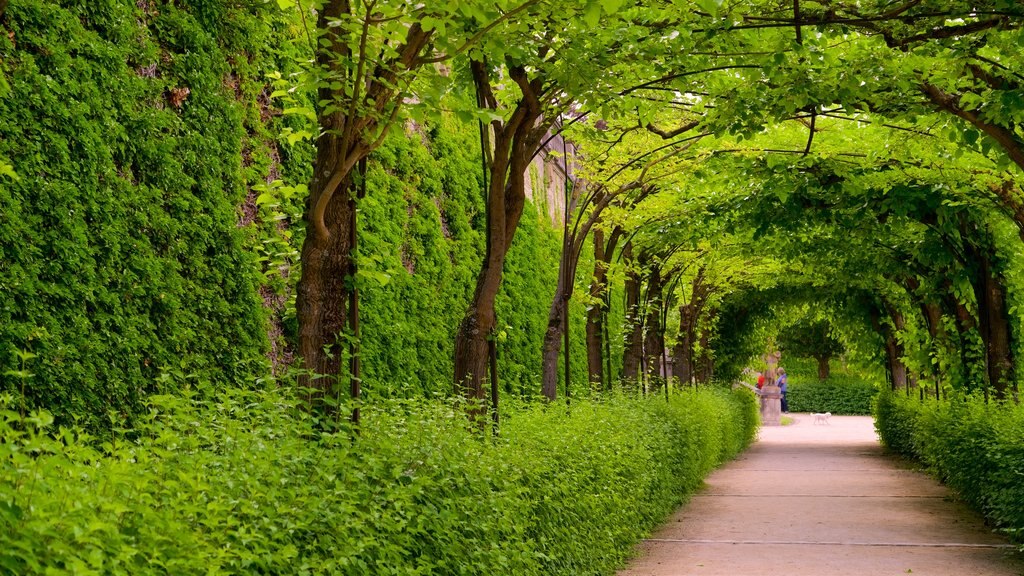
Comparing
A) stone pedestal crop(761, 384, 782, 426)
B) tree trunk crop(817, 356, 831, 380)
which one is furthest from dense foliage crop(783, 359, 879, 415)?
stone pedestal crop(761, 384, 782, 426)

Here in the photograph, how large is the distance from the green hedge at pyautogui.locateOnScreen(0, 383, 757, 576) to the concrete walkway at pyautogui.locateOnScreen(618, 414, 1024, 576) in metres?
1.24

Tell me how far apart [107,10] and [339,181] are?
77.4 inches

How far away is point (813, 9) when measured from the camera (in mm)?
6328

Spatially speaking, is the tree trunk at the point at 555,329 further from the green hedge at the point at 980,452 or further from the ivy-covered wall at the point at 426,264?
the green hedge at the point at 980,452

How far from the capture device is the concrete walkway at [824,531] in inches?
314

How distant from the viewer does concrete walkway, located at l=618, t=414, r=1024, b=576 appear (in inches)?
314

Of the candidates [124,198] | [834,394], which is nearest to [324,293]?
[124,198]

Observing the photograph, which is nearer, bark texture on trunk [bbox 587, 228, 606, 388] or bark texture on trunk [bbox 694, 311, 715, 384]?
bark texture on trunk [bbox 587, 228, 606, 388]

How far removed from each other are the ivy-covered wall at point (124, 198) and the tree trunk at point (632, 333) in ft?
28.0

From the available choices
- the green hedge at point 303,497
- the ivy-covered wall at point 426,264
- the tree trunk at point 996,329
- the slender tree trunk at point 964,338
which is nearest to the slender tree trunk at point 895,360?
the slender tree trunk at point 964,338

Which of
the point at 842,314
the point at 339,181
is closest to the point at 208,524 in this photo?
the point at 339,181

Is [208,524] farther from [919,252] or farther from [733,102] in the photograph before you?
[919,252]

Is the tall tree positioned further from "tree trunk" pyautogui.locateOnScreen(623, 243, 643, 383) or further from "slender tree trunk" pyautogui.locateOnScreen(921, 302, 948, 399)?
"slender tree trunk" pyautogui.locateOnScreen(921, 302, 948, 399)

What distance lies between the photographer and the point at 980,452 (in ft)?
32.9
